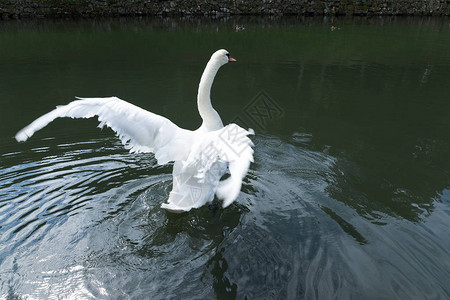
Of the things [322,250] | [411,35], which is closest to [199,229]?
[322,250]

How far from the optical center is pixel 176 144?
4.18 m

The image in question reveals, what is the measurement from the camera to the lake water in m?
3.61

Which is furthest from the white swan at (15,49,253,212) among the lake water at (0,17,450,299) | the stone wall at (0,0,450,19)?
the stone wall at (0,0,450,19)

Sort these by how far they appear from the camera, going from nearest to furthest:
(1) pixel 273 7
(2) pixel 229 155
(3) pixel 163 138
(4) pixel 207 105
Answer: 1. (2) pixel 229 155
2. (3) pixel 163 138
3. (4) pixel 207 105
4. (1) pixel 273 7

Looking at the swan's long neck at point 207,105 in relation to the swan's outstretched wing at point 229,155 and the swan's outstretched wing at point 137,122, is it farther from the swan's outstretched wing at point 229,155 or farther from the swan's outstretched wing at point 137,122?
the swan's outstretched wing at point 229,155

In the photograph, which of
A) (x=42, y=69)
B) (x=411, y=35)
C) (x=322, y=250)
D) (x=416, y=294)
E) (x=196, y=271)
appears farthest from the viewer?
(x=411, y=35)

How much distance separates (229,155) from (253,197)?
7.06ft

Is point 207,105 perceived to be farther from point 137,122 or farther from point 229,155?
point 229,155

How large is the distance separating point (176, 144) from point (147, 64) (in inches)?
387

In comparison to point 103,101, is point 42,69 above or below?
below

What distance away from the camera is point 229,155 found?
2.99 metres

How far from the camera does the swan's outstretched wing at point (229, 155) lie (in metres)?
2.52

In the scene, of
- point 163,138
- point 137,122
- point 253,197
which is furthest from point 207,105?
point 253,197

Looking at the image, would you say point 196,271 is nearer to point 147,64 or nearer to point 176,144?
point 176,144
